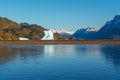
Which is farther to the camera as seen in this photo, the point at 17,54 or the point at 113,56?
the point at 17,54

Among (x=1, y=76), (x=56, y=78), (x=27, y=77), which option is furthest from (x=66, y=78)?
(x=1, y=76)

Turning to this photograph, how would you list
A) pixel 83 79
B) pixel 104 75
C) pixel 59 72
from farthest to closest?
1. pixel 59 72
2. pixel 104 75
3. pixel 83 79

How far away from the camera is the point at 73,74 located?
37.4 meters

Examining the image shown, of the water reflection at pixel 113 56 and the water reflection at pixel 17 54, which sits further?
the water reflection at pixel 17 54

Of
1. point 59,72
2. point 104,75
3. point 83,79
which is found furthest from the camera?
point 59,72

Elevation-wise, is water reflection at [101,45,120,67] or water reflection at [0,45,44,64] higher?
water reflection at [0,45,44,64]

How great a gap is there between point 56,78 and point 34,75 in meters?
3.29

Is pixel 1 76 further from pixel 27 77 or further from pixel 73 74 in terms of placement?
pixel 73 74

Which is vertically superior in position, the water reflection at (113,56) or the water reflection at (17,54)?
the water reflection at (17,54)

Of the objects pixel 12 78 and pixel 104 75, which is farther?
pixel 104 75

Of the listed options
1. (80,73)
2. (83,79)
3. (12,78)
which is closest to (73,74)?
(80,73)

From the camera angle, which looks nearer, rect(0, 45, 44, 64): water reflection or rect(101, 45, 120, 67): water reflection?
rect(101, 45, 120, 67): water reflection

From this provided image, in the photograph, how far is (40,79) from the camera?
33.9 meters

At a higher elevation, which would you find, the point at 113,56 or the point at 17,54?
the point at 17,54
